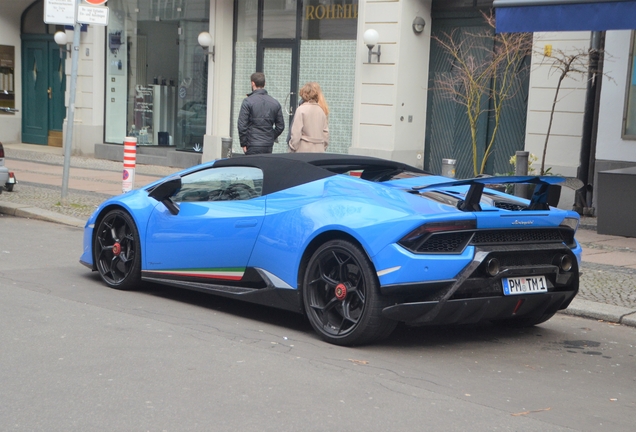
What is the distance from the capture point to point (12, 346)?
5.73 m

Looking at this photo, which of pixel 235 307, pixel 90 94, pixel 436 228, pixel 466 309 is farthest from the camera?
pixel 90 94

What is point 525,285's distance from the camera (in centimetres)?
609

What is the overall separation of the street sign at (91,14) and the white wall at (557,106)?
21.8 feet

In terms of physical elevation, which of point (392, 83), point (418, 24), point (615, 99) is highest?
point (418, 24)

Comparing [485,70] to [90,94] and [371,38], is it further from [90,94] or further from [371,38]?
[90,94]

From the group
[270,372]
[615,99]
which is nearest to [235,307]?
[270,372]

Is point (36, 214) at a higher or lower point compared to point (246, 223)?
lower

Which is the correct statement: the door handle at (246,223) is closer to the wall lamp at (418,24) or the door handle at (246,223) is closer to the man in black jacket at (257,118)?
the man in black jacket at (257,118)

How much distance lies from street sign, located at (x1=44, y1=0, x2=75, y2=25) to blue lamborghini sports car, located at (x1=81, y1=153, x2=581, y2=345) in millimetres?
6355

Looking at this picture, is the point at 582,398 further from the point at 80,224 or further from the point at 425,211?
the point at 80,224

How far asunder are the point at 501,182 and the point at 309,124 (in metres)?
6.38

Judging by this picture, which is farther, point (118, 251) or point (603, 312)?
point (118, 251)

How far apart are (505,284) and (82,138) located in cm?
1809

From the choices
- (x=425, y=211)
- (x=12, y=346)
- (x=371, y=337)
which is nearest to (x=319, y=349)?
(x=371, y=337)
